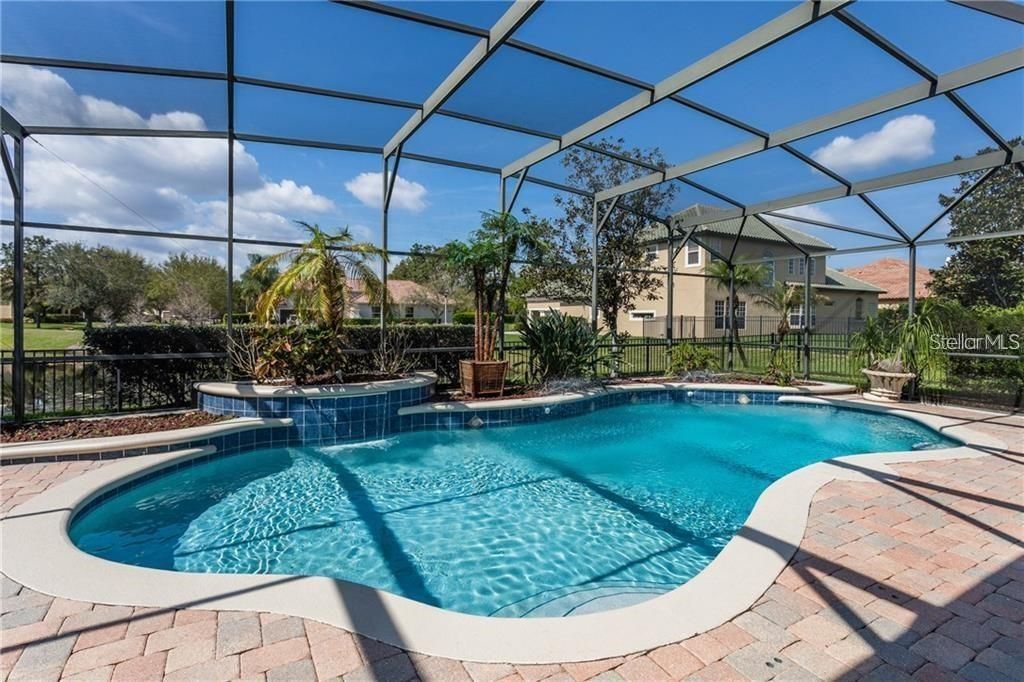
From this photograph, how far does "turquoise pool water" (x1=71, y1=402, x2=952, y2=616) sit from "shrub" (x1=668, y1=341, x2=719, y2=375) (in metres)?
4.20

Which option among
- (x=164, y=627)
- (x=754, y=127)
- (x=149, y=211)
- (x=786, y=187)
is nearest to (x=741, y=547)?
(x=164, y=627)

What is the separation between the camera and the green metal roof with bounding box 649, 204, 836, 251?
37.5ft

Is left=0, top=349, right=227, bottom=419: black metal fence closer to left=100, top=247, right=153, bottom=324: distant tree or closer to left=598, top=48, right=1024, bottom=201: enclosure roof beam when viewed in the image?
left=598, top=48, right=1024, bottom=201: enclosure roof beam

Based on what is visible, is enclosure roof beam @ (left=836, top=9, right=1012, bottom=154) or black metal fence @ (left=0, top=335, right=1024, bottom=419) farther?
black metal fence @ (left=0, top=335, right=1024, bottom=419)

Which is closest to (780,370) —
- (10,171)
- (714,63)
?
(714,63)

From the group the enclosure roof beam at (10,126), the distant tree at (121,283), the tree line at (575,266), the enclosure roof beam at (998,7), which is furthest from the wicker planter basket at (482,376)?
the distant tree at (121,283)

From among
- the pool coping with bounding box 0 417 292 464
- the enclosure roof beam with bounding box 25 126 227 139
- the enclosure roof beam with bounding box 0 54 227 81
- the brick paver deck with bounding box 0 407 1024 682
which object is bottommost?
the brick paver deck with bounding box 0 407 1024 682

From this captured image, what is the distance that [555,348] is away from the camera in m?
9.48

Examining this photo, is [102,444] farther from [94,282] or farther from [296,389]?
[94,282]

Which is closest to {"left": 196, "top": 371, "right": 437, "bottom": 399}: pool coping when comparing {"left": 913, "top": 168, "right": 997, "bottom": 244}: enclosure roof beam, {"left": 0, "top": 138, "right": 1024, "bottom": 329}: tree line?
{"left": 0, "top": 138, "right": 1024, "bottom": 329}: tree line

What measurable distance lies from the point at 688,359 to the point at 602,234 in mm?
4404

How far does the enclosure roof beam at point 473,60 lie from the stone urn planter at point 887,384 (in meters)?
8.56

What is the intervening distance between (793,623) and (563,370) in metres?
7.33

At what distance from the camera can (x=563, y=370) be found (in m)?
9.52
